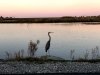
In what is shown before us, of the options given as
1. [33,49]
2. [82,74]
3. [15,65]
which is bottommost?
[33,49]

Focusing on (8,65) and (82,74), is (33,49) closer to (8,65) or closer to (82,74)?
(8,65)

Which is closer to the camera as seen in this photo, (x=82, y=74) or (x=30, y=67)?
(x=82, y=74)

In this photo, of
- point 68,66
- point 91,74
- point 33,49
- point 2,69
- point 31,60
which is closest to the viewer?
point 91,74

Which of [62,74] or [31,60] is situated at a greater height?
[62,74]

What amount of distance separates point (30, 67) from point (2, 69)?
1.16 meters

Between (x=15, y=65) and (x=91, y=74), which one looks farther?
(x=15, y=65)

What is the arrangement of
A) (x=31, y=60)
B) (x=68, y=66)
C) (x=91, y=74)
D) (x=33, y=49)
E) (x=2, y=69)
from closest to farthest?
(x=91, y=74), (x=2, y=69), (x=68, y=66), (x=31, y=60), (x=33, y=49)

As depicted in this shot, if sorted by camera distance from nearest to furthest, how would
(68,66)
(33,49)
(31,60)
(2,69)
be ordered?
(2,69) → (68,66) → (31,60) → (33,49)

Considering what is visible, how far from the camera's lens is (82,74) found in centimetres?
1056

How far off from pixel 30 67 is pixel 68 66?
1.49 metres

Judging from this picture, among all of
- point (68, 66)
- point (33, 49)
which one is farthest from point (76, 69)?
point (33, 49)

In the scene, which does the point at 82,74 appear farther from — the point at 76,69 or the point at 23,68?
the point at 23,68

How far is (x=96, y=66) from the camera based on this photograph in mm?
13688

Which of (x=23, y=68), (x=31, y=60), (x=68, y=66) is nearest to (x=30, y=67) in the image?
(x=23, y=68)
